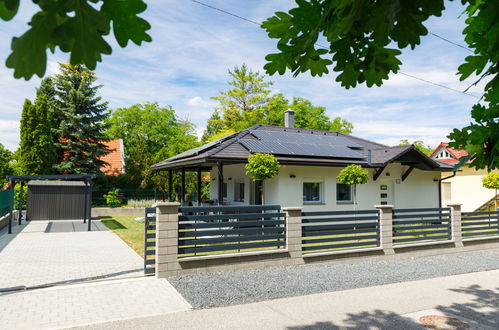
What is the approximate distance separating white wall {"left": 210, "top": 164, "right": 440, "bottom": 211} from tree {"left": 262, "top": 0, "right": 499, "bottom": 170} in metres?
11.8

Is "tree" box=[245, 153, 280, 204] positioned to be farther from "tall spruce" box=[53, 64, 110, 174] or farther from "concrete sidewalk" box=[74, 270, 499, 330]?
"tall spruce" box=[53, 64, 110, 174]

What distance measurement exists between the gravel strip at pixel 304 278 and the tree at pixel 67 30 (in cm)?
495

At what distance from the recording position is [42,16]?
4.21 ft

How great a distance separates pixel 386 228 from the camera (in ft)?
30.7

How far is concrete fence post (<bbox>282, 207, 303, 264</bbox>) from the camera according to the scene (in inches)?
328

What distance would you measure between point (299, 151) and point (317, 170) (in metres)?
1.23

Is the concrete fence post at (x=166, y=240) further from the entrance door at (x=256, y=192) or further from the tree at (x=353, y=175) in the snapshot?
the entrance door at (x=256, y=192)

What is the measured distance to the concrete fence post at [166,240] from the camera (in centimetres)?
707

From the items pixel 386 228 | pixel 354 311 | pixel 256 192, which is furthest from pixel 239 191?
pixel 354 311

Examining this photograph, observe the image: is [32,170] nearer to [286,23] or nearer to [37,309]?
[37,309]

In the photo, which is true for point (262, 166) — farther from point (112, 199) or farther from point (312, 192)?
point (112, 199)

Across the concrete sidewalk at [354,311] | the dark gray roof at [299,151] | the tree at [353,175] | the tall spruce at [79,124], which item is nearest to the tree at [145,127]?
the tall spruce at [79,124]

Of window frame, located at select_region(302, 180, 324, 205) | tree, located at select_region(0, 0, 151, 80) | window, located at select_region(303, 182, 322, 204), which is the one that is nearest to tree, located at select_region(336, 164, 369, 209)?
window frame, located at select_region(302, 180, 324, 205)

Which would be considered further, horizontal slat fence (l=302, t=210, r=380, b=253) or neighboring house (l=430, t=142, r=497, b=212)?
neighboring house (l=430, t=142, r=497, b=212)
